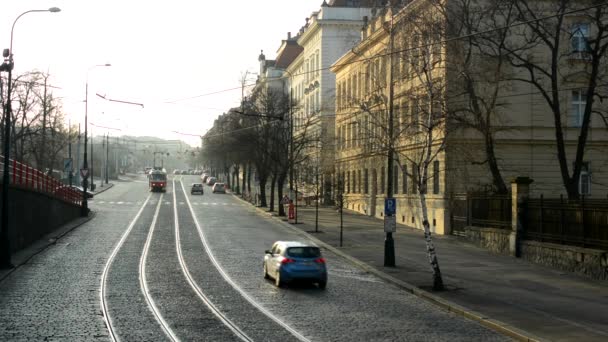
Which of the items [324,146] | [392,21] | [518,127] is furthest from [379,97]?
[324,146]

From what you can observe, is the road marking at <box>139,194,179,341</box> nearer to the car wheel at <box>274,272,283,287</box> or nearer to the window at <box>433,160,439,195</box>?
the car wheel at <box>274,272,283,287</box>

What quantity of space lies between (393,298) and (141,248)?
16128mm

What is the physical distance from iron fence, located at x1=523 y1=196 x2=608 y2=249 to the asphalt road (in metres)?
6.92

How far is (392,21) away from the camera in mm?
25297

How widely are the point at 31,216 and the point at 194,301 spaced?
18.4 metres

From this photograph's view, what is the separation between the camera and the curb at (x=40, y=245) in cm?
2627

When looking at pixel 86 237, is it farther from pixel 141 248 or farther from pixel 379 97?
pixel 379 97

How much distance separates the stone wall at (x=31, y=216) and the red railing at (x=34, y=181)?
0.99 ft

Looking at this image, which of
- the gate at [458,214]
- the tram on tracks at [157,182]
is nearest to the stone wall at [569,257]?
the gate at [458,214]

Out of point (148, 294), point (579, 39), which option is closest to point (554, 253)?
point (148, 294)

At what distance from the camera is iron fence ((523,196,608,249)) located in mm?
23797

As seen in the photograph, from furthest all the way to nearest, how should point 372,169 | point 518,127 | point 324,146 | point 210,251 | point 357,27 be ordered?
point 357,27, point 324,146, point 372,169, point 518,127, point 210,251

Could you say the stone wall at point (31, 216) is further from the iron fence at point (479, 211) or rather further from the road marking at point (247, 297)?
the iron fence at point (479, 211)

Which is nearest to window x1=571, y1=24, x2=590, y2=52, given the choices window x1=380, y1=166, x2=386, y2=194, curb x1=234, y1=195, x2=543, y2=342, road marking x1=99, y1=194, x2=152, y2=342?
curb x1=234, y1=195, x2=543, y2=342
